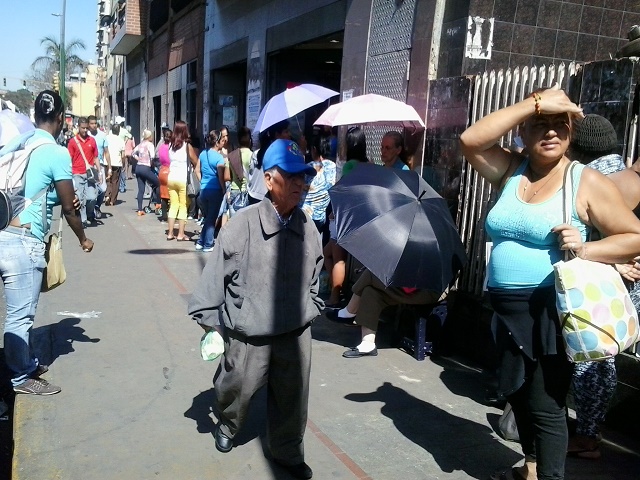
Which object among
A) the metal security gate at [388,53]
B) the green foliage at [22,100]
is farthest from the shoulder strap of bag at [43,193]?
the green foliage at [22,100]

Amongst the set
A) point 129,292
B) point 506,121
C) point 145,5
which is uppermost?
point 145,5

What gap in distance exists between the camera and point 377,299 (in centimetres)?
550

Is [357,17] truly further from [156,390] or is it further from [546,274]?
[546,274]

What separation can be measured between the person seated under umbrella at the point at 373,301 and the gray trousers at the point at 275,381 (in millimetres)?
1894

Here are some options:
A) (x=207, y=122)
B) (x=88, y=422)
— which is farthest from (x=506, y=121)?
(x=207, y=122)

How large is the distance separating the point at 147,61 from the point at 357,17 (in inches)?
749

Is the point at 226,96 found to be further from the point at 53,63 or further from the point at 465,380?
the point at 53,63

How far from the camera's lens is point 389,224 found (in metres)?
4.79

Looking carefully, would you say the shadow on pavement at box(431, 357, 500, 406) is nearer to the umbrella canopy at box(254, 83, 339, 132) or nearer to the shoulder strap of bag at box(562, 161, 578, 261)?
the shoulder strap of bag at box(562, 161, 578, 261)

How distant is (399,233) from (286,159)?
1.59 m

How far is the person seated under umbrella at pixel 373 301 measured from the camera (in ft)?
17.8

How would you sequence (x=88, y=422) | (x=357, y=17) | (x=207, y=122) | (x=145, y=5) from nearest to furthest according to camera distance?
1. (x=88, y=422)
2. (x=357, y=17)
3. (x=207, y=122)
4. (x=145, y=5)

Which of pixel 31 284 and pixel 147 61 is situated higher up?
pixel 147 61

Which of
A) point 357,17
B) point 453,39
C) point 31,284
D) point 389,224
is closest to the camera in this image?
point 31,284
